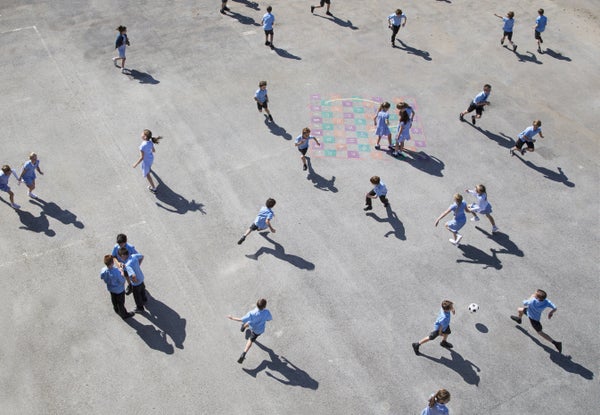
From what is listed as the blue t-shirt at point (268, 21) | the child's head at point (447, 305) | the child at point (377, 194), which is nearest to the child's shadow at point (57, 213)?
the child at point (377, 194)

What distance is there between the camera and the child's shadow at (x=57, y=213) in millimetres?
14672

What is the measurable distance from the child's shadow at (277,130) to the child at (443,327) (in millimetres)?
8098

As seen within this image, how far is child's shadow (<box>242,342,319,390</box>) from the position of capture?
11.8 meters

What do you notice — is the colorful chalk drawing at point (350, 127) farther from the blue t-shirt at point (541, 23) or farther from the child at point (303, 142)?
the blue t-shirt at point (541, 23)

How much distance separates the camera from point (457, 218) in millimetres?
14547

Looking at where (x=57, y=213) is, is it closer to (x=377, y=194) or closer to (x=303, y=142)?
(x=303, y=142)

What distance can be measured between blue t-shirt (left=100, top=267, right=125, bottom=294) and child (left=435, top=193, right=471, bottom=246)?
26.3ft

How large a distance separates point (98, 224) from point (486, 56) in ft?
53.6

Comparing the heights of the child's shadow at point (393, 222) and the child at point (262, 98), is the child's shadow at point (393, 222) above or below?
below

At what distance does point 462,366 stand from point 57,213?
10.9 m

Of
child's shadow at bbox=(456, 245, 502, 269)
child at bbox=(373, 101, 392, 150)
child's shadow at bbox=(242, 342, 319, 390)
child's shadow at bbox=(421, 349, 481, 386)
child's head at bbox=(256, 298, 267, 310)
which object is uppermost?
child at bbox=(373, 101, 392, 150)

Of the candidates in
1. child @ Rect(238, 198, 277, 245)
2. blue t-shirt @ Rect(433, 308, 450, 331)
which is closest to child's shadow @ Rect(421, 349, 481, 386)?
blue t-shirt @ Rect(433, 308, 450, 331)

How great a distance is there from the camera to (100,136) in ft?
56.8

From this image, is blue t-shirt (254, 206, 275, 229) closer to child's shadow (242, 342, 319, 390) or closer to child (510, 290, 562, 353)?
child's shadow (242, 342, 319, 390)
